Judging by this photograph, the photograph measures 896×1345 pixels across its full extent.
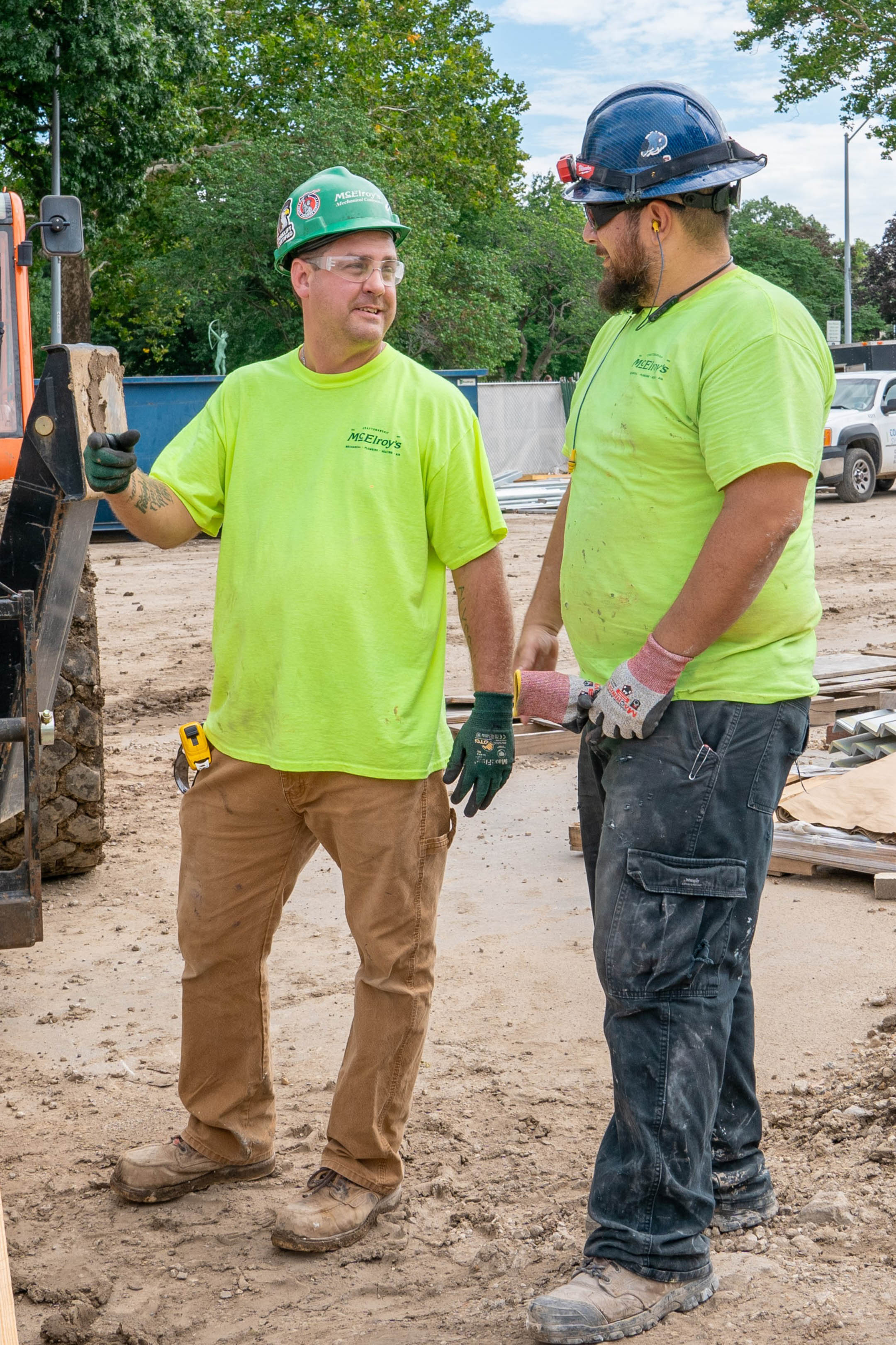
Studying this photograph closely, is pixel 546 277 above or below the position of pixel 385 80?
below

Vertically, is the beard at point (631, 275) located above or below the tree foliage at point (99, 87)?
below

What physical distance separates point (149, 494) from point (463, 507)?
0.69 metres

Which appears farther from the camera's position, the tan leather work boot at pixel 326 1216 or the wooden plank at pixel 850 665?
the wooden plank at pixel 850 665

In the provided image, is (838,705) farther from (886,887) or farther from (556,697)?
(556,697)

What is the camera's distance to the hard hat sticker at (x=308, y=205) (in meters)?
3.03

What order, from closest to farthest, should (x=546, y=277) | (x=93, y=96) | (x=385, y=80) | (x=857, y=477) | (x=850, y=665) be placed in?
1. (x=850, y=665)
2. (x=857, y=477)
3. (x=93, y=96)
4. (x=385, y=80)
5. (x=546, y=277)

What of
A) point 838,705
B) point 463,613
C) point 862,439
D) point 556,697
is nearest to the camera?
point 556,697

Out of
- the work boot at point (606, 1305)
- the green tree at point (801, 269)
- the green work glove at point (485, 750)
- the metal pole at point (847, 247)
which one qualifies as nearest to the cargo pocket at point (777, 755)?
the green work glove at point (485, 750)

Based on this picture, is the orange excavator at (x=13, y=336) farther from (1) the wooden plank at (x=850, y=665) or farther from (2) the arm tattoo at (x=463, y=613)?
(1) the wooden plank at (x=850, y=665)

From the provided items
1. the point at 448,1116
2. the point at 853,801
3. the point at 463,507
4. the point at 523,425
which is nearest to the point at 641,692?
the point at 463,507

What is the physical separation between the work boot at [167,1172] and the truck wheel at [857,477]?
17.7m

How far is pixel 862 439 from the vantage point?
19.5 m

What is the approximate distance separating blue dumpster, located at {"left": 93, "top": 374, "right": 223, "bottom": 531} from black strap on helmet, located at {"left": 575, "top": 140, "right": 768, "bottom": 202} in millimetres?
15225

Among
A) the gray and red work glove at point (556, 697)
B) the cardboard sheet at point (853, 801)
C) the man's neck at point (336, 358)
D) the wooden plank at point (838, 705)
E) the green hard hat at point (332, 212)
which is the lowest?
the cardboard sheet at point (853, 801)
